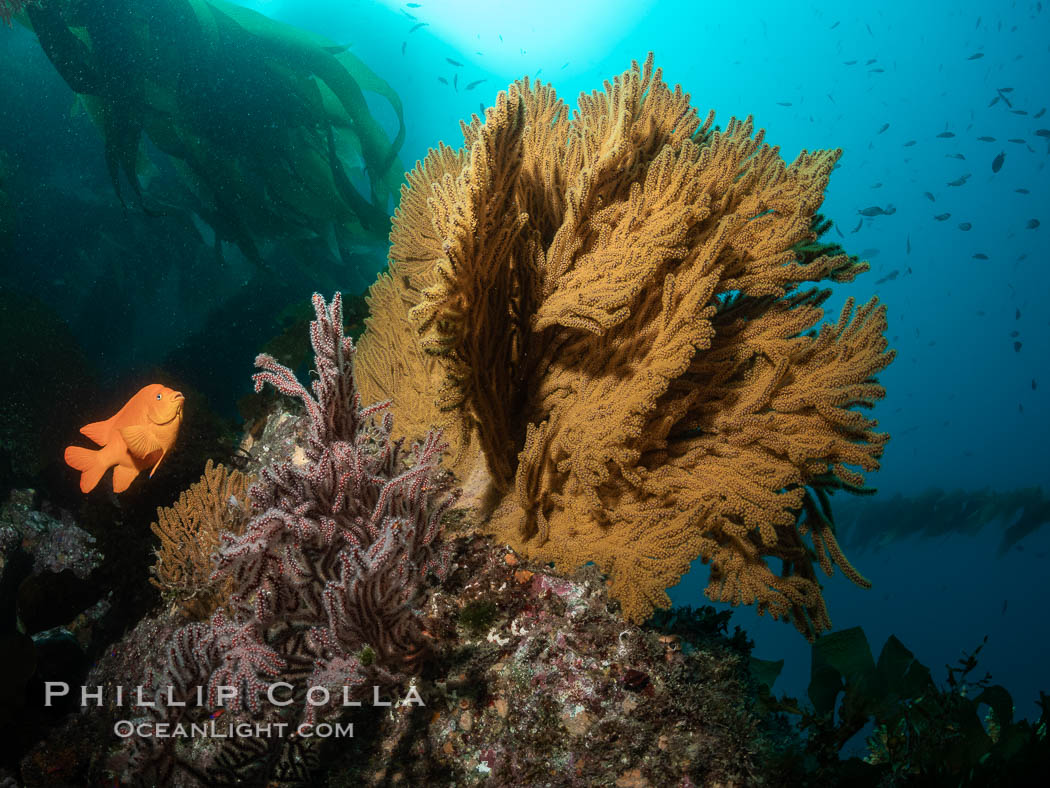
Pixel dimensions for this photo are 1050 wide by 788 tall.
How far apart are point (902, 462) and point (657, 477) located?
251 ft

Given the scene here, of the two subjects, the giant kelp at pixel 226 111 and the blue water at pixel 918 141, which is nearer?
the giant kelp at pixel 226 111

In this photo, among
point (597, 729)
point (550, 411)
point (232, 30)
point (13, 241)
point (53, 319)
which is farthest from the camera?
point (232, 30)

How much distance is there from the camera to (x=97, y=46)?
764cm

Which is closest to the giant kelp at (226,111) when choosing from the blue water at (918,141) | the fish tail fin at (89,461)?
the fish tail fin at (89,461)

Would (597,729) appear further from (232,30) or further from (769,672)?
(232,30)

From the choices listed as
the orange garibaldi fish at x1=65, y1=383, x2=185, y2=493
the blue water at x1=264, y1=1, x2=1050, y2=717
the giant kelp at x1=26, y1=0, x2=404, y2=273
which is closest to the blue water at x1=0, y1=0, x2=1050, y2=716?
the blue water at x1=264, y1=1, x2=1050, y2=717

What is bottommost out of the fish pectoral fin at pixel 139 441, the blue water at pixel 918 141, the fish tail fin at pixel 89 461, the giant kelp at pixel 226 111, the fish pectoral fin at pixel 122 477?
the fish pectoral fin at pixel 122 477

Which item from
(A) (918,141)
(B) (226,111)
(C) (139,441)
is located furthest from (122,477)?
(A) (918,141)

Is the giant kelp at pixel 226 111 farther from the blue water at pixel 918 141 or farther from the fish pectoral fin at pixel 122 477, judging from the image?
the blue water at pixel 918 141

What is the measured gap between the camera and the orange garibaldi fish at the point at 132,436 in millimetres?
2711

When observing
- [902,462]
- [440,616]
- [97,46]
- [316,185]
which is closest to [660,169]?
[440,616]

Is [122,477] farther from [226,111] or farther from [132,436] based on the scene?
Result: [226,111]

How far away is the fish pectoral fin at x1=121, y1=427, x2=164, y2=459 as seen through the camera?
2.66 meters

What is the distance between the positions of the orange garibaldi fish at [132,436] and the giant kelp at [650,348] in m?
1.58
